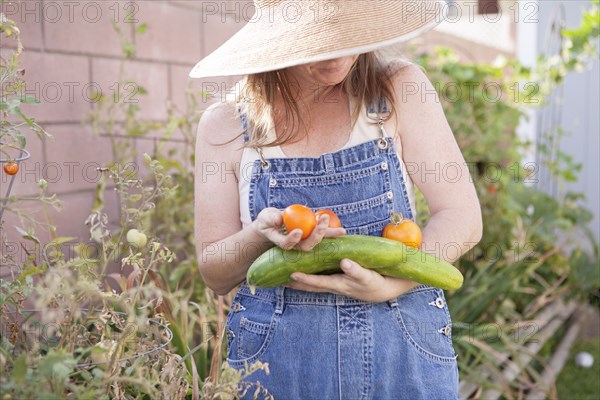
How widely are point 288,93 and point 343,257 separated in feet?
1.92

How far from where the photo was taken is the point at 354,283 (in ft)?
6.28

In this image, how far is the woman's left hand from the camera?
6.16 feet

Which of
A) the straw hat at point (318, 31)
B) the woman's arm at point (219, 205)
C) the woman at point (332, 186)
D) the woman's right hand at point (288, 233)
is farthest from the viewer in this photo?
the woman's arm at point (219, 205)

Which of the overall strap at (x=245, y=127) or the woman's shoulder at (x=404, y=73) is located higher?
the woman's shoulder at (x=404, y=73)

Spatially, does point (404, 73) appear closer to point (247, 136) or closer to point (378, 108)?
point (378, 108)

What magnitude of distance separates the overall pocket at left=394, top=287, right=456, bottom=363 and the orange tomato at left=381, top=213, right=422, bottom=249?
176 mm

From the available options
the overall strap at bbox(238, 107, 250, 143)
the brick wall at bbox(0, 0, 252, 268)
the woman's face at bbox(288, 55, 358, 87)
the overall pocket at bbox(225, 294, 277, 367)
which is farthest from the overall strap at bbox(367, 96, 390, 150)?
the brick wall at bbox(0, 0, 252, 268)

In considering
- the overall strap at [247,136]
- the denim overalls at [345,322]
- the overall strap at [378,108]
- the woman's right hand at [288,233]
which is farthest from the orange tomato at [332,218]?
the overall strap at [378,108]

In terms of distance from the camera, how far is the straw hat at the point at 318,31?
1.89m

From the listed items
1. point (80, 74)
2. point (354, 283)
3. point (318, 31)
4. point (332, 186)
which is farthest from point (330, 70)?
point (80, 74)

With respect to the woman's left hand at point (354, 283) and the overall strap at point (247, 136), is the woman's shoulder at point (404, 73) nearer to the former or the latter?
the overall strap at point (247, 136)

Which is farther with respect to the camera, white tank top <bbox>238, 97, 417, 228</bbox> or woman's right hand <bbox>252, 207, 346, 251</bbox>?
white tank top <bbox>238, 97, 417, 228</bbox>

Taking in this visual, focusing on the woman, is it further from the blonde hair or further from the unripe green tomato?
the unripe green tomato

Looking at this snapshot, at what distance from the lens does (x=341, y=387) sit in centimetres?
200
